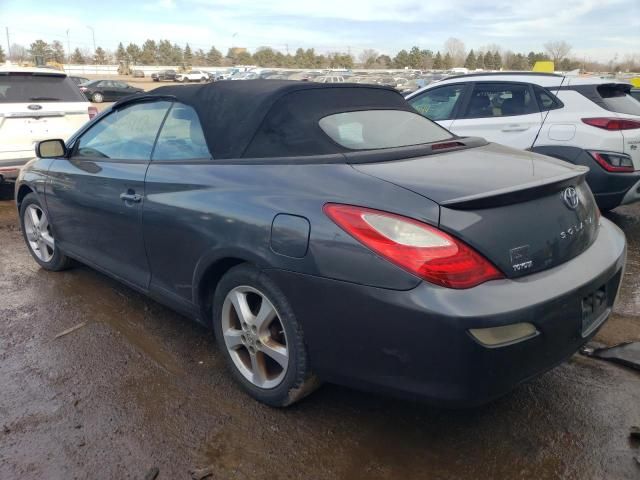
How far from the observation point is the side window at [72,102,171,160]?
11.2ft

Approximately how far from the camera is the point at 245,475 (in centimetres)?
224

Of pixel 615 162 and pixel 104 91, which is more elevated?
pixel 615 162

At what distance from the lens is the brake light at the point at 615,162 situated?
205 inches

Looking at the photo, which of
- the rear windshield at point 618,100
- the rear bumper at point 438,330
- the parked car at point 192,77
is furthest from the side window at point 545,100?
the parked car at point 192,77

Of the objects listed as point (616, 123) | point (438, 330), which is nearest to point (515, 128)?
point (616, 123)

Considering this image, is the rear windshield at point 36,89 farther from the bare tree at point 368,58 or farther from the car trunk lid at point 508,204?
the bare tree at point 368,58

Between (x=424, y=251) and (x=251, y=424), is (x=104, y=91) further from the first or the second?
(x=424, y=251)

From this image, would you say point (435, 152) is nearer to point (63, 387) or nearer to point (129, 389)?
point (129, 389)

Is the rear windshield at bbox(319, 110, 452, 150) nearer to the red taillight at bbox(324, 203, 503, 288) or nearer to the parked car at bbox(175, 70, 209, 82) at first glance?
the red taillight at bbox(324, 203, 503, 288)

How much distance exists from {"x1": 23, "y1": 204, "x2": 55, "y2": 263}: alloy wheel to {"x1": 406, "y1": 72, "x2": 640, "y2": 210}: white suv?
444cm

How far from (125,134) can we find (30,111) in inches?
162

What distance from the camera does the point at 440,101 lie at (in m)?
6.73

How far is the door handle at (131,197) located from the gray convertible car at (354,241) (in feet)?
0.05

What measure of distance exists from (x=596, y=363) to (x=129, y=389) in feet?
8.58
